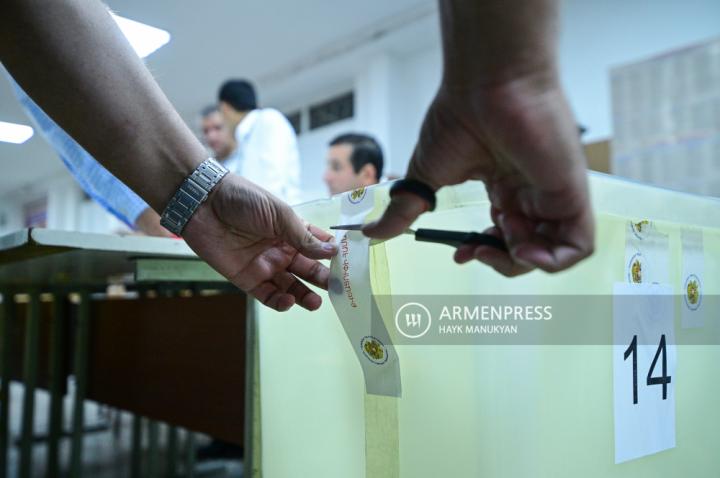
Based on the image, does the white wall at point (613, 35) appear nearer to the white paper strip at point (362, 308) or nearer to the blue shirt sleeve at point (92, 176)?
the blue shirt sleeve at point (92, 176)

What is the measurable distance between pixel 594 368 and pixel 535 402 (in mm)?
69

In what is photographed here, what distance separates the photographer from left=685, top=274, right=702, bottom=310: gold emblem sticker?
611 mm

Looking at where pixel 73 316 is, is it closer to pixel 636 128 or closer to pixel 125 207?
pixel 125 207

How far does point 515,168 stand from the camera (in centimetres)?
39

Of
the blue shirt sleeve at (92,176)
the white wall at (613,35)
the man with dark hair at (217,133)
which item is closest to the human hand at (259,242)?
the blue shirt sleeve at (92,176)

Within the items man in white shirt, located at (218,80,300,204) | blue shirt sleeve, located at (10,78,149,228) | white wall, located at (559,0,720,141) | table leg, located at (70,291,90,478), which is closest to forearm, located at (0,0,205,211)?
blue shirt sleeve, located at (10,78,149,228)

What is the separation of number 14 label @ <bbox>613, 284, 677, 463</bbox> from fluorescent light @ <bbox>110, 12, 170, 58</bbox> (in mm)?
599

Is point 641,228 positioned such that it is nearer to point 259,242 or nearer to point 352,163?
point 259,242

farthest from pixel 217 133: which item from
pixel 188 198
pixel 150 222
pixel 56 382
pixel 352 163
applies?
pixel 188 198

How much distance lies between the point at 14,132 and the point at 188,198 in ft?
1.23

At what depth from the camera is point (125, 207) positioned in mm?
1109

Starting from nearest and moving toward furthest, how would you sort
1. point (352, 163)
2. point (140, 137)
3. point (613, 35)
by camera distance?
point (140, 137) → point (352, 163) → point (613, 35)

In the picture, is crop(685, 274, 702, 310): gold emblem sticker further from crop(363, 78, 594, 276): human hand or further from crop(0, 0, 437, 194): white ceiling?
crop(0, 0, 437, 194): white ceiling

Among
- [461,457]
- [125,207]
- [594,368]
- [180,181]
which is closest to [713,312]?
[594,368]
